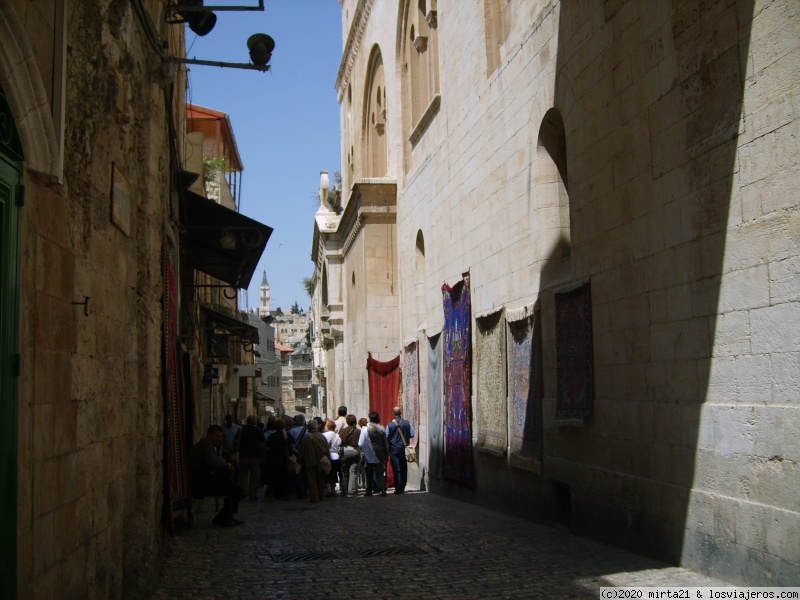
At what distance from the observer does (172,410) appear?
8672 mm

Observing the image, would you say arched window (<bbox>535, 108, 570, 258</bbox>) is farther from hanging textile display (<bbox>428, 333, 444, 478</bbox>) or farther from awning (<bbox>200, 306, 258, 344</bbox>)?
awning (<bbox>200, 306, 258, 344</bbox>)

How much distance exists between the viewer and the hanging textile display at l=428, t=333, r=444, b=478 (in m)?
15.6

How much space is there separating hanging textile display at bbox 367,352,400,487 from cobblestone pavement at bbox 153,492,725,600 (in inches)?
343

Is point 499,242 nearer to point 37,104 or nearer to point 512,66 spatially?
point 512,66

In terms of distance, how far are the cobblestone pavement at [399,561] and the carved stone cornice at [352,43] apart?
1598 centimetres

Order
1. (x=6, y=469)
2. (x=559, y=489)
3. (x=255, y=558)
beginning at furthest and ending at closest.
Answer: (x=559, y=489) → (x=255, y=558) → (x=6, y=469)

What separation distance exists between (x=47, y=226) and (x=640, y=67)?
17.7 feet

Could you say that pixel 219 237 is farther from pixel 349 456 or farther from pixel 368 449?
pixel 349 456

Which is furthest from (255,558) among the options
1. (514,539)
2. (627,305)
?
(627,305)

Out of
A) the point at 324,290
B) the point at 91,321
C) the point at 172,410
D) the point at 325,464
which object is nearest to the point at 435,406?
the point at 325,464

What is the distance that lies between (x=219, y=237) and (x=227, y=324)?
723 centimetres

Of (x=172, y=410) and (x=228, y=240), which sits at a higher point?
(x=228, y=240)

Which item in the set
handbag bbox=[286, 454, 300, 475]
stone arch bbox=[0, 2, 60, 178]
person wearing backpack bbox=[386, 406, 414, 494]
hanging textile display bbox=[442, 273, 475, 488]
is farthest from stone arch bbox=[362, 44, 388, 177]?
stone arch bbox=[0, 2, 60, 178]

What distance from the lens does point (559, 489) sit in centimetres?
1005
